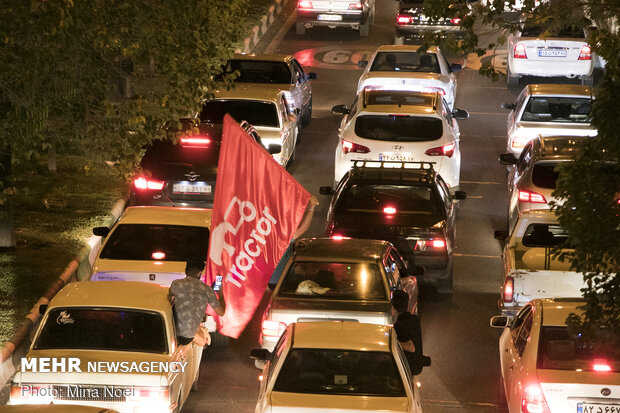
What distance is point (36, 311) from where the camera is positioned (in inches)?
551

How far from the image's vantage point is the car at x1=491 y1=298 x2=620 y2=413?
9859 mm

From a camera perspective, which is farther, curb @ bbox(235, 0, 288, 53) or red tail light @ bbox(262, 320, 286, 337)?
curb @ bbox(235, 0, 288, 53)

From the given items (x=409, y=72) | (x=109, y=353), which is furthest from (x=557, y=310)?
(x=409, y=72)

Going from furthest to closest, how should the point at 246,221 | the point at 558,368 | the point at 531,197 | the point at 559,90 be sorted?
the point at 559,90 → the point at 531,197 → the point at 246,221 → the point at 558,368

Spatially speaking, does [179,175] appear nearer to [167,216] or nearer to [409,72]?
[167,216]

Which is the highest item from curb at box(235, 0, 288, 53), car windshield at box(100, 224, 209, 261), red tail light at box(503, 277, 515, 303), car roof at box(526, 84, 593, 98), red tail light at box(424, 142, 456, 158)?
curb at box(235, 0, 288, 53)

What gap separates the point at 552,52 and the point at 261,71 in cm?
693

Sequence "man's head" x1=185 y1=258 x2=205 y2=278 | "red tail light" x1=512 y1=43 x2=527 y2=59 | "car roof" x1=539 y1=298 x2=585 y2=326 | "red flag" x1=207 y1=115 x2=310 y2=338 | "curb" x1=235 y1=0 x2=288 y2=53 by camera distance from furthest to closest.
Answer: "curb" x1=235 y1=0 x2=288 y2=53
"red tail light" x1=512 y1=43 x2=527 y2=59
"man's head" x1=185 y1=258 x2=205 y2=278
"red flag" x1=207 y1=115 x2=310 y2=338
"car roof" x1=539 y1=298 x2=585 y2=326

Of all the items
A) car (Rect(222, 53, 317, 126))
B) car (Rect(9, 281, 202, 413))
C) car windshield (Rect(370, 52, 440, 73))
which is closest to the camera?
car (Rect(9, 281, 202, 413))

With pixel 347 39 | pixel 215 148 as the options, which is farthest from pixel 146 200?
pixel 347 39

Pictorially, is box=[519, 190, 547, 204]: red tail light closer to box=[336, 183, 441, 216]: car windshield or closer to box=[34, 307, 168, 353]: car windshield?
box=[336, 183, 441, 216]: car windshield

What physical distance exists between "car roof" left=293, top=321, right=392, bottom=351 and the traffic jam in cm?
2

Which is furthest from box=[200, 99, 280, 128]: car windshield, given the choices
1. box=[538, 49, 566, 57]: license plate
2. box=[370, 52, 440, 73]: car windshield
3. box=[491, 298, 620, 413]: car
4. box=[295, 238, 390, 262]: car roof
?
box=[491, 298, 620, 413]: car

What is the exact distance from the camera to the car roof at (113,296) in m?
11.0
